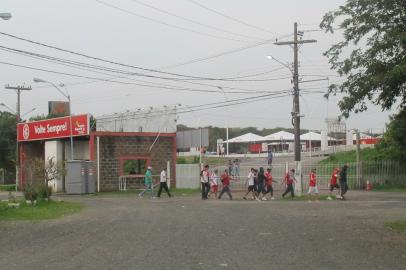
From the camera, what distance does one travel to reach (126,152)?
4019 cm

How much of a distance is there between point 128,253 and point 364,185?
89.3ft

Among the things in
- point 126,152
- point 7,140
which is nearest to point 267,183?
point 126,152

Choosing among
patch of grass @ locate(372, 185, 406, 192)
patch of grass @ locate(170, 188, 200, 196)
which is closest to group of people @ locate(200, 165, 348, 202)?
patch of grass @ locate(372, 185, 406, 192)

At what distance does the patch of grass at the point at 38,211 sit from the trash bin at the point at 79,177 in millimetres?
9375

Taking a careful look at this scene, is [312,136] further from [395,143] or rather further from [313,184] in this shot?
[313,184]

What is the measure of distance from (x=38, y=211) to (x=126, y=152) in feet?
58.8

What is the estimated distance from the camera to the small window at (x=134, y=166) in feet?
136

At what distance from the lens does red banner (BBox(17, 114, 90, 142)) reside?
38.9 metres

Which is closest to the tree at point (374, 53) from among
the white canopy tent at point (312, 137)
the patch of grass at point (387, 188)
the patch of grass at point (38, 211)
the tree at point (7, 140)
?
the patch of grass at point (38, 211)

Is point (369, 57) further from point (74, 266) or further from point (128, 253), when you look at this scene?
point (74, 266)

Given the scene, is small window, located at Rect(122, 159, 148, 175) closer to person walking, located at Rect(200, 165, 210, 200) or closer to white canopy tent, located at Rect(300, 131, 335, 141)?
person walking, located at Rect(200, 165, 210, 200)

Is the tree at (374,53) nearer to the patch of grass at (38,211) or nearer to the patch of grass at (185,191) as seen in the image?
the patch of grass at (38,211)

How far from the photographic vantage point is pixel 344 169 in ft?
91.5

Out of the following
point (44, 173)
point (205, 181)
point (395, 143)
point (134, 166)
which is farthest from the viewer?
point (134, 166)
